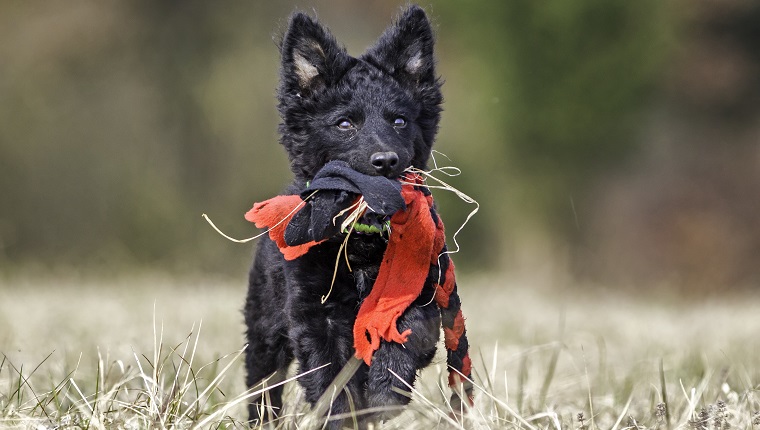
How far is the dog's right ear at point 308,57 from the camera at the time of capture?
3762 mm

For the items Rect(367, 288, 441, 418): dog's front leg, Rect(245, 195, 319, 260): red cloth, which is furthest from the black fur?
Rect(245, 195, 319, 260): red cloth

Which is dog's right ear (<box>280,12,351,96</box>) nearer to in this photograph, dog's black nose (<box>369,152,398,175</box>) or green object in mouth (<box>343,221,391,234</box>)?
dog's black nose (<box>369,152,398,175</box>)

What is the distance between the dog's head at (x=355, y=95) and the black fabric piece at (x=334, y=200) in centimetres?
28

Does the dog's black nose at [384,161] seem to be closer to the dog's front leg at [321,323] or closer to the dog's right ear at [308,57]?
the dog's front leg at [321,323]

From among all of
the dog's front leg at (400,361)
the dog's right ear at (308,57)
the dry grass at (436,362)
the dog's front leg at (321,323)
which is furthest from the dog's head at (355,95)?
the dry grass at (436,362)

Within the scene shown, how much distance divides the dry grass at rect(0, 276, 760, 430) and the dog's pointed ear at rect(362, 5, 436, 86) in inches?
47.7

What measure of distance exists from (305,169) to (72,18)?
14.0 metres

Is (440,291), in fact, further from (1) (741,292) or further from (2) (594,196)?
(1) (741,292)

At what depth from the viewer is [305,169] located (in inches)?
144

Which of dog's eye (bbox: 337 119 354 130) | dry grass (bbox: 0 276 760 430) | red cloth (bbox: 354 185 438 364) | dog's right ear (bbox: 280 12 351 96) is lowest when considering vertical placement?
dry grass (bbox: 0 276 760 430)

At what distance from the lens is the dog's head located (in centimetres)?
359

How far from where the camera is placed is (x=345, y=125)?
3.62m

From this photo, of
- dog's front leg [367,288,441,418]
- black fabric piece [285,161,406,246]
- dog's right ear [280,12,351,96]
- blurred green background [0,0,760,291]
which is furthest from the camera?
blurred green background [0,0,760,291]

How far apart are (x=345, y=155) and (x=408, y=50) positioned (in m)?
0.69
